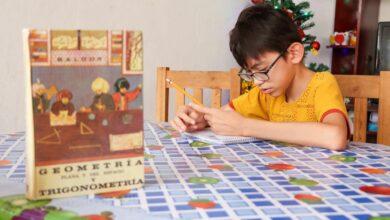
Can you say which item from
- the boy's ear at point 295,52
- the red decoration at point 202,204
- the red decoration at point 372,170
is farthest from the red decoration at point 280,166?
the boy's ear at point 295,52

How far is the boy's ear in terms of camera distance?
4.03 feet

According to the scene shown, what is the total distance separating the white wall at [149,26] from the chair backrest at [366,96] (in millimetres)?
1127

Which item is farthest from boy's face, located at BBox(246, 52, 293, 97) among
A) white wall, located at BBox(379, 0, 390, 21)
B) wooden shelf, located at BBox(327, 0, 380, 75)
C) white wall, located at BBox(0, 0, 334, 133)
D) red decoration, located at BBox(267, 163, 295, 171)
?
white wall, located at BBox(379, 0, 390, 21)

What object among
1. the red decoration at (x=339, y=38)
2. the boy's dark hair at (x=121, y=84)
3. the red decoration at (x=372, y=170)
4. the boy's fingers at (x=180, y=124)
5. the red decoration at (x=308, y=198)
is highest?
the red decoration at (x=339, y=38)

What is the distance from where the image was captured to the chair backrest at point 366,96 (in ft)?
3.98

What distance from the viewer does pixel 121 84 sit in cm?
60

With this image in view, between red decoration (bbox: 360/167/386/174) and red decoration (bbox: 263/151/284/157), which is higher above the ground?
red decoration (bbox: 263/151/284/157)

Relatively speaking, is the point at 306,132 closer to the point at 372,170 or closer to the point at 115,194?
the point at 372,170

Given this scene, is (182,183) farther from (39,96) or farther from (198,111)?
(198,111)

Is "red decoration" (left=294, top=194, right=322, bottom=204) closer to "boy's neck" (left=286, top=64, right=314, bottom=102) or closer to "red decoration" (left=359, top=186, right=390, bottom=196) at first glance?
"red decoration" (left=359, top=186, right=390, bottom=196)

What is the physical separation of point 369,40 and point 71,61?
3206mm

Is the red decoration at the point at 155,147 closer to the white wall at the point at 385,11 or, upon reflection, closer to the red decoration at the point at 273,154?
the red decoration at the point at 273,154

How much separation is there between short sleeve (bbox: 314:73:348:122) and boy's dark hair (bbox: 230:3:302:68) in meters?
0.14

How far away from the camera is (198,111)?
1.15 metres
